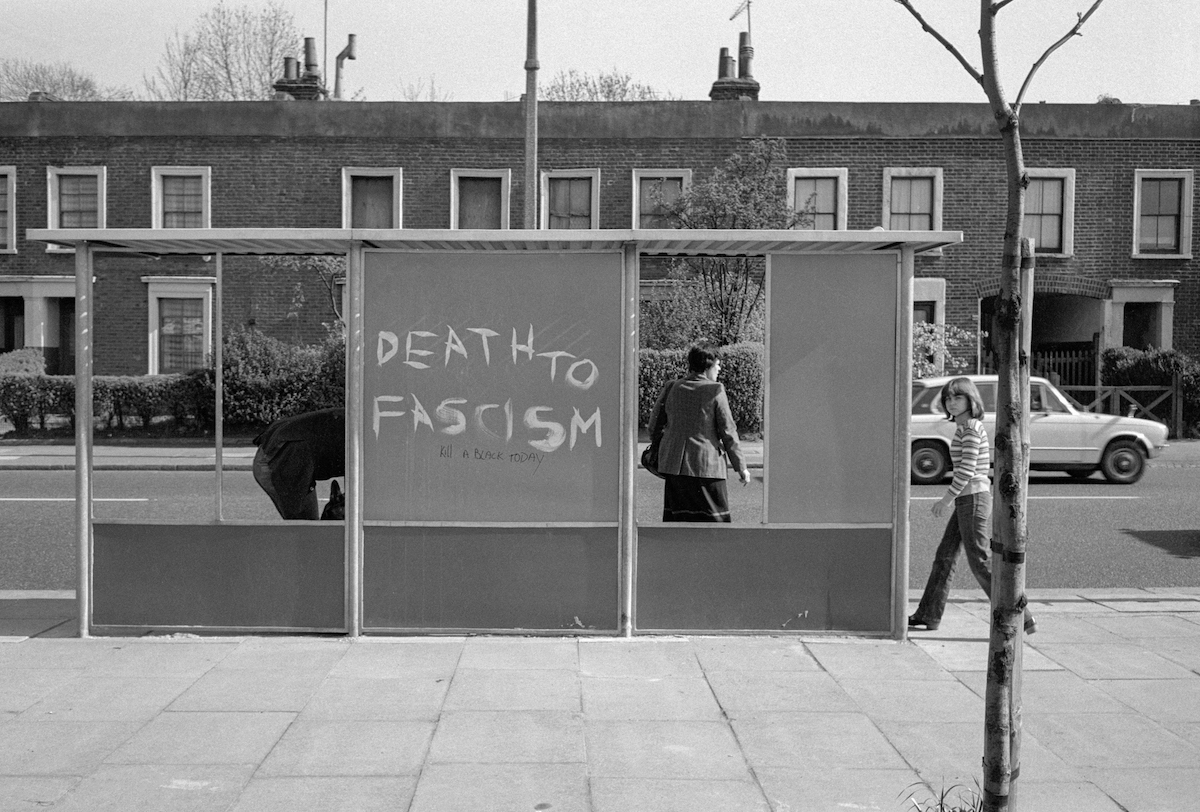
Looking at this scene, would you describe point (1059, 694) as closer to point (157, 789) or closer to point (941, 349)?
point (157, 789)

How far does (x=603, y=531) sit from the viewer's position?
7105mm

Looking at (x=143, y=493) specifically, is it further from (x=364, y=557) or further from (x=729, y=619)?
(x=729, y=619)

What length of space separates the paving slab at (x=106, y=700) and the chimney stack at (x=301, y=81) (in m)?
24.3

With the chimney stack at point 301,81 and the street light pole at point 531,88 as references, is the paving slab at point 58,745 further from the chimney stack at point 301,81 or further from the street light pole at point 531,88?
the chimney stack at point 301,81

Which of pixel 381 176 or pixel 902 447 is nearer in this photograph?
pixel 902 447

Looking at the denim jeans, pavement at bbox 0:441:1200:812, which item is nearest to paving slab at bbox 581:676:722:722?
pavement at bbox 0:441:1200:812

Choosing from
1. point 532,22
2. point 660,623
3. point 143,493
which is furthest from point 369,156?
point 660,623

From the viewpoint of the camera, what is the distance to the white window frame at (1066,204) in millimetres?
25750

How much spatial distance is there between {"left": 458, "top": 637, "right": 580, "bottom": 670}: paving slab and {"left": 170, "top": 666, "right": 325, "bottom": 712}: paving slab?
2.92 ft

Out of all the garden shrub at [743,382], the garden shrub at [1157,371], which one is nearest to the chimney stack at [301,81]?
the garden shrub at [743,382]

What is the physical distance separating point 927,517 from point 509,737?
8.72m

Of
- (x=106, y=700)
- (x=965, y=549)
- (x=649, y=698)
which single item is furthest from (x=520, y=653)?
(x=965, y=549)

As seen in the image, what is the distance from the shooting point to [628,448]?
7113 mm

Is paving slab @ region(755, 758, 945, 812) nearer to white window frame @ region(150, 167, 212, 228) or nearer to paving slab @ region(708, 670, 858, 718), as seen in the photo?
paving slab @ region(708, 670, 858, 718)
